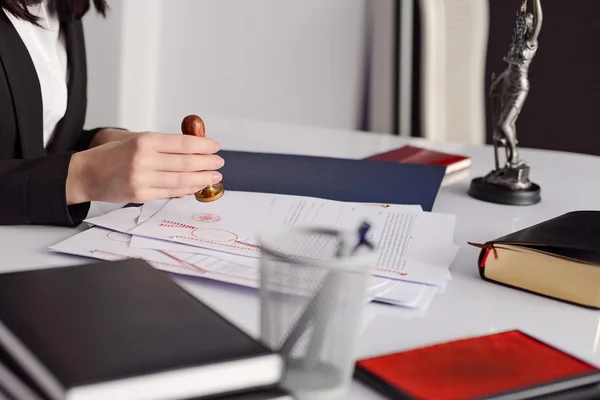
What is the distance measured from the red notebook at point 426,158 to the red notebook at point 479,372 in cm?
76

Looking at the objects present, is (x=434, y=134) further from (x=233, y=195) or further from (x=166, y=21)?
(x=233, y=195)

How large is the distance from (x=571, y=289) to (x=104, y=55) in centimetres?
241

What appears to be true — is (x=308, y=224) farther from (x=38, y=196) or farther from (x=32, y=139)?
(x=32, y=139)

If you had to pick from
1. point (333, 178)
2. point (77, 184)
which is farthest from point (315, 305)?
point (333, 178)

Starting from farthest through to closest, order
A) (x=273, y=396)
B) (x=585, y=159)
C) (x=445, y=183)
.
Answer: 1. (x=585, y=159)
2. (x=445, y=183)
3. (x=273, y=396)

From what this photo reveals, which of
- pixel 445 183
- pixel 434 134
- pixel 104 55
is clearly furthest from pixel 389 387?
pixel 104 55

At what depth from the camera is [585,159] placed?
173cm

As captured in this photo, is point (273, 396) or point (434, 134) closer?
point (273, 396)

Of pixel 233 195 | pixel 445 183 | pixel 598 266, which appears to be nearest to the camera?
pixel 598 266

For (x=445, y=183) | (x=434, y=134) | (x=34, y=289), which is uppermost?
(x=34, y=289)

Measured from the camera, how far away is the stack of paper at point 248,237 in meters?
0.94

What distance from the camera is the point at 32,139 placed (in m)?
1.43

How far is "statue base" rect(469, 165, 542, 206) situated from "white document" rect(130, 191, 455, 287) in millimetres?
223

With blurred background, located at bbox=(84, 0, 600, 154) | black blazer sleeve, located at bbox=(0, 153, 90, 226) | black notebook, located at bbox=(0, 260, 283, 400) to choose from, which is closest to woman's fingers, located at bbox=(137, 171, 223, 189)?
black blazer sleeve, located at bbox=(0, 153, 90, 226)
